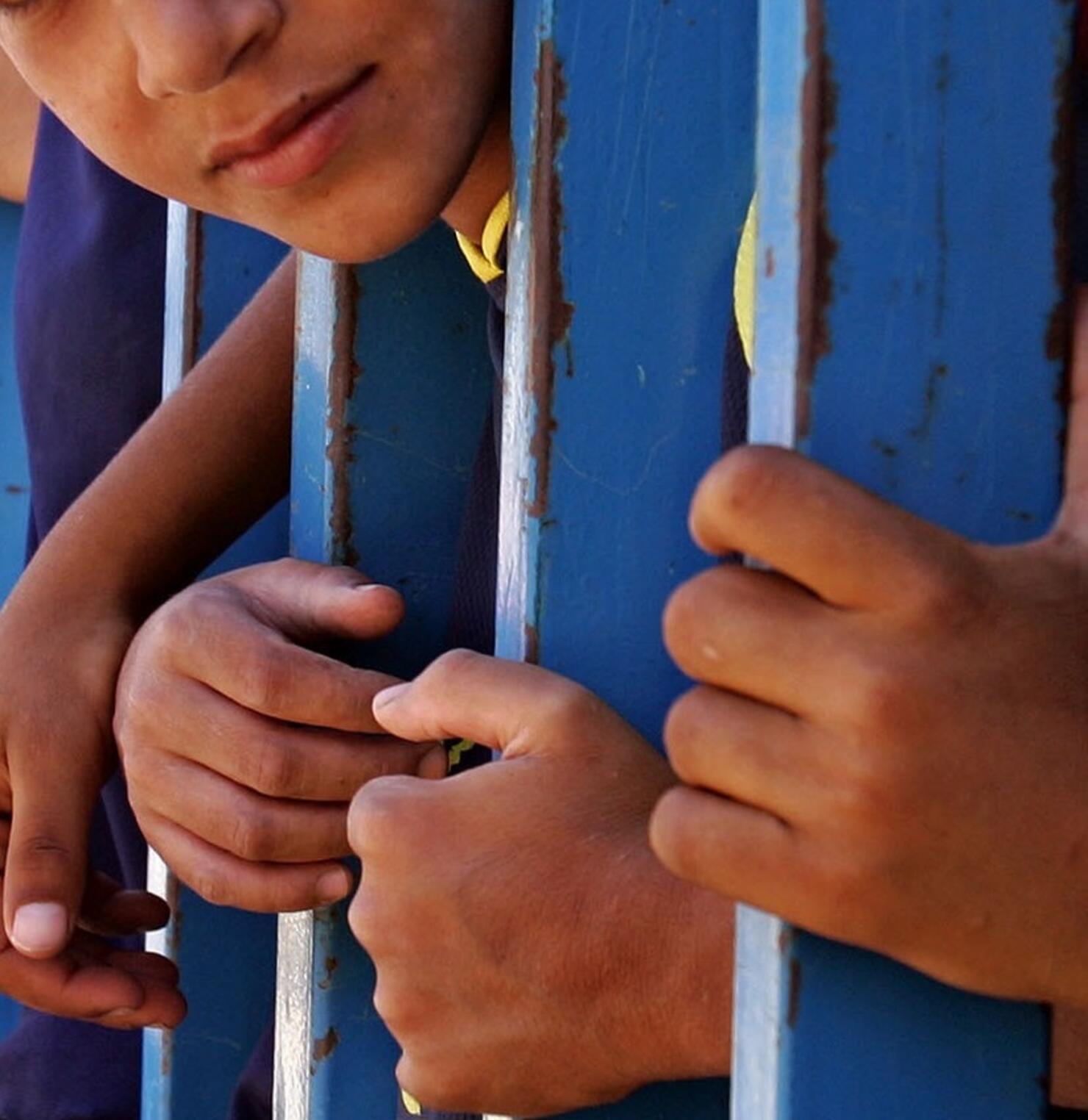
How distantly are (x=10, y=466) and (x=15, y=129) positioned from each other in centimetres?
44

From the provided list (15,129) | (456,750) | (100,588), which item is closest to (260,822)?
(456,750)

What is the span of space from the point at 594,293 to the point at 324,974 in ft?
1.42

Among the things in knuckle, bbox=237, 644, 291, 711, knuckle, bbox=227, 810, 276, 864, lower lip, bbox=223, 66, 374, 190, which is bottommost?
knuckle, bbox=227, 810, 276, 864

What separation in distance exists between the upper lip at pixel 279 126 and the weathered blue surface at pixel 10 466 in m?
1.35

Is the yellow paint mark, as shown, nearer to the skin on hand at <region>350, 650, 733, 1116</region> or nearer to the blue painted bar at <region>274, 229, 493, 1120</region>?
the blue painted bar at <region>274, 229, 493, 1120</region>

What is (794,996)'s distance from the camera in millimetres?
451

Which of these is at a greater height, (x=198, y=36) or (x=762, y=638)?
(x=198, y=36)

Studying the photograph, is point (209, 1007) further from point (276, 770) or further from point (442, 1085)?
point (442, 1085)

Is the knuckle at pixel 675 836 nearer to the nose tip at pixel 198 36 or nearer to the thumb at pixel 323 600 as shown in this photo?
the thumb at pixel 323 600

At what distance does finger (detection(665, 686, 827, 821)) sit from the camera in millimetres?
432

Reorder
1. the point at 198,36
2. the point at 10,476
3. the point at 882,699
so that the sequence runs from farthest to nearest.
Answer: the point at 10,476 < the point at 198,36 < the point at 882,699

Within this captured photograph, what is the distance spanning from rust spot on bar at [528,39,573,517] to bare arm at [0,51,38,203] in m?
1.45

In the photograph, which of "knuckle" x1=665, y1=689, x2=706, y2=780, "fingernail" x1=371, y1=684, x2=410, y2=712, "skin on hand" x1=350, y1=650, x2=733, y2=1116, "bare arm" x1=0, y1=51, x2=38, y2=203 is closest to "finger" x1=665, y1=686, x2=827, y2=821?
"knuckle" x1=665, y1=689, x2=706, y2=780

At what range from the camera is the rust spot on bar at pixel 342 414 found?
96 centimetres
